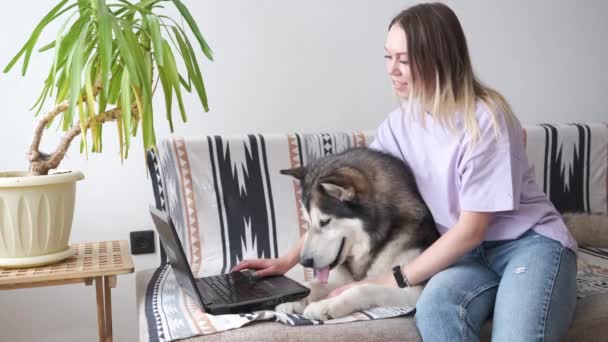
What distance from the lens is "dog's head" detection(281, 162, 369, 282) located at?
1657 mm

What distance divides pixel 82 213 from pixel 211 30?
910mm

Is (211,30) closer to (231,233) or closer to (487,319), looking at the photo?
(231,233)

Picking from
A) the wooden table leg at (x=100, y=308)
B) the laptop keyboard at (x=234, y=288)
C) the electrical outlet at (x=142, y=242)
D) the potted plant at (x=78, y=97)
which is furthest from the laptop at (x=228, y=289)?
the electrical outlet at (x=142, y=242)

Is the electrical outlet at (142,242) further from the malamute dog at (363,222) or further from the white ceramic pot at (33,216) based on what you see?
the malamute dog at (363,222)

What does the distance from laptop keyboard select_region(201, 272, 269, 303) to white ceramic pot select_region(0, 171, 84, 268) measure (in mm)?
476

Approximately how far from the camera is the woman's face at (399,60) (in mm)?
1612

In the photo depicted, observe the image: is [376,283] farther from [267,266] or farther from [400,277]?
[267,266]

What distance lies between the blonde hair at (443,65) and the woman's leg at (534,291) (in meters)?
0.34

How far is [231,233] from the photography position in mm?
2197

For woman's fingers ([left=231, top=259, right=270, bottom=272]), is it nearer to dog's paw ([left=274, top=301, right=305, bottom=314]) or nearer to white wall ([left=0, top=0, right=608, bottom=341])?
dog's paw ([left=274, top=301, right=305, bottom=314])

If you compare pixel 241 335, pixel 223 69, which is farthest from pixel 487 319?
pixel 223 69

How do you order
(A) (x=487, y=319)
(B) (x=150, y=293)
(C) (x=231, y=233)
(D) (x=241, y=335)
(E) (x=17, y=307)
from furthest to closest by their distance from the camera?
(E) (x=17, y=307), (C) (x=231, y=233), (B) (x=150, y=293), (A) (x=487, y=319), (D) (x=241, y=335)

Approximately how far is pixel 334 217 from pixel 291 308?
0.92 ft

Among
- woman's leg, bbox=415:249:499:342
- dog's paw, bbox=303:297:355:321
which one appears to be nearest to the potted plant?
dog's paw, bbox=303:297:355:321
